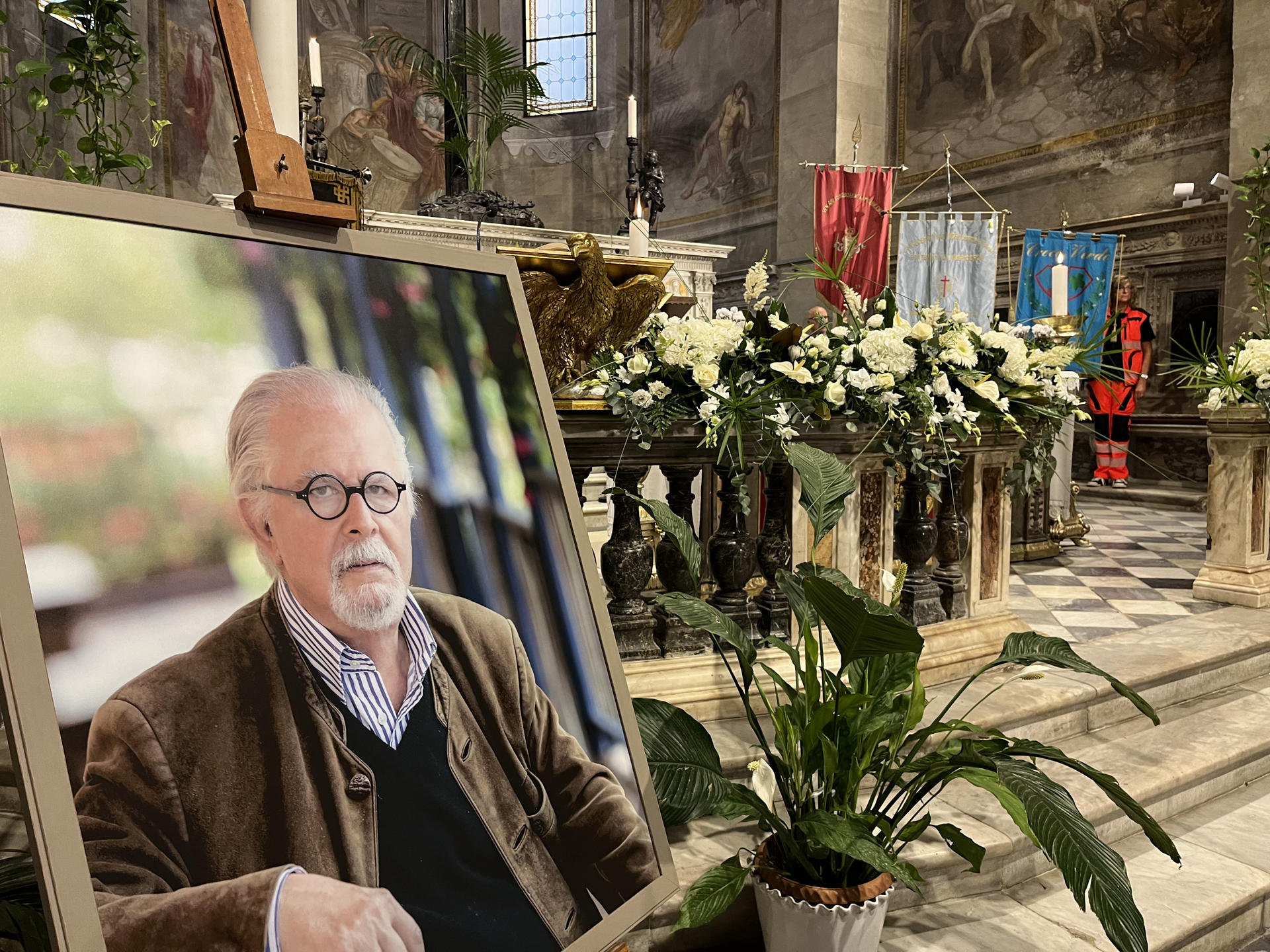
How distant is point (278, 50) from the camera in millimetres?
2504

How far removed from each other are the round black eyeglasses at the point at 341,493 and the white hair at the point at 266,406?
23 mm

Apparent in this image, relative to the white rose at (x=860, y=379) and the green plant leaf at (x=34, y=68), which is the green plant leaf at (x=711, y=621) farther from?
the green plant leaf at (x=34, y=68)

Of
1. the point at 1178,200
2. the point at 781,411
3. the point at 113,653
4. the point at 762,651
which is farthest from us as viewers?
the point at 1178,200

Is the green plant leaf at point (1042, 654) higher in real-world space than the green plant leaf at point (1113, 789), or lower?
higher

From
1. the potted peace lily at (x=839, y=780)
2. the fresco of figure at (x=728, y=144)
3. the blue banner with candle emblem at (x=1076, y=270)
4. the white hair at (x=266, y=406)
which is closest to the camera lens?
the white hair at (x=266, y=406)

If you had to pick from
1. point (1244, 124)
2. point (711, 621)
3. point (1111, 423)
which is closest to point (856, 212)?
point (1111, 423)

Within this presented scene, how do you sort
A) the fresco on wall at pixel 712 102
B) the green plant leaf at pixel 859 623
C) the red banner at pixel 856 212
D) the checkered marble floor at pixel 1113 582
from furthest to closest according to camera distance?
the fresco on wall at pixel 712 102
the red banner at pixel 856 212
the checkered marble floor at pixel 1113 582
the green plant leaf at pixel 859 623

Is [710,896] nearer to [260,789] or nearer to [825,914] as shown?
[825,914]

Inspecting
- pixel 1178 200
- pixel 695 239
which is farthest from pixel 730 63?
pixel 1178 200

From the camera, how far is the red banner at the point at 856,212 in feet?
25.4

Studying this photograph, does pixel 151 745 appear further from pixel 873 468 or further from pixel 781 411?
pixel 873 468

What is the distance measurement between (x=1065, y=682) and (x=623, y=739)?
222cm

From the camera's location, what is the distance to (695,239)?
46.3 ft

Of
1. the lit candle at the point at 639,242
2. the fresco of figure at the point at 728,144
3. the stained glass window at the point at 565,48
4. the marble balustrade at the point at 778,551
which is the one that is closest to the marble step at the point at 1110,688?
the marble balustrade at the point at 778,551
